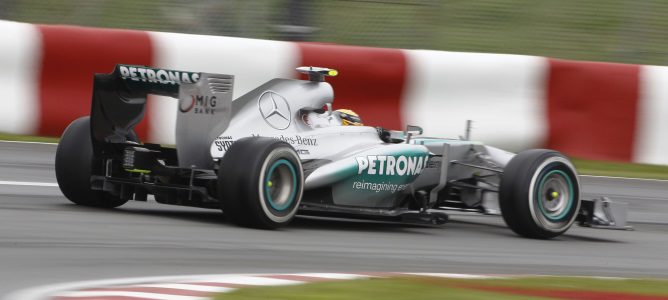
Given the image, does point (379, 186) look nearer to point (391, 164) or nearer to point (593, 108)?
point (391, 164)

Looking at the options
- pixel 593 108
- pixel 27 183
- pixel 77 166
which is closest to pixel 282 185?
pixel 77 166

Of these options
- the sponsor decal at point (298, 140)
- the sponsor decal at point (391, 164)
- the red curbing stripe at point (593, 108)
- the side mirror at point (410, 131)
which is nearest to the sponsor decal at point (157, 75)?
the sponsor decal at point (298, 140)

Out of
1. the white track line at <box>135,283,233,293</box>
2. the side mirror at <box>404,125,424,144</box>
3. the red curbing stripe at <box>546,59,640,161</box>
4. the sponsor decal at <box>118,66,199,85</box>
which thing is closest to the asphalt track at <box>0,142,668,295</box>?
the white track line at <box>135,283,233,293</box>

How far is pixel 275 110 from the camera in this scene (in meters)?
9.11

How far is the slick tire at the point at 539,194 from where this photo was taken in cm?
944

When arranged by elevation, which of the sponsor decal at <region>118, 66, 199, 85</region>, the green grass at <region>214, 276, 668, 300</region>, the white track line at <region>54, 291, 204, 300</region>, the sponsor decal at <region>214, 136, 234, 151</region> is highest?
the sponsor decal at <region>118, 66, 199, 85</region>

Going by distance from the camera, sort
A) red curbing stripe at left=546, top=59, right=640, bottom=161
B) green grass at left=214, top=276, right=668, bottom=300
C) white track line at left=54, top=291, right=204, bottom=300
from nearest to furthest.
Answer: white track line at left=54, top=291, right=204, bottom=300 → green grass at left=214, top=276, right=668, bottom=300 → red curbing stripe at left=546, top=59, right=640, bottom=161

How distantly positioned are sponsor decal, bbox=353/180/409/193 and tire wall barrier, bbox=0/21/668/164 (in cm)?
433

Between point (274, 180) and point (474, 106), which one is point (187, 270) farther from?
point (474, 106)

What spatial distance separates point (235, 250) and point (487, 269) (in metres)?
1.61

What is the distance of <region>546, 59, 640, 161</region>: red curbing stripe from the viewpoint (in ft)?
46.1

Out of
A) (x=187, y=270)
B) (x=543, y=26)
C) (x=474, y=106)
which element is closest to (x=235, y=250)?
(x=187, y=270)

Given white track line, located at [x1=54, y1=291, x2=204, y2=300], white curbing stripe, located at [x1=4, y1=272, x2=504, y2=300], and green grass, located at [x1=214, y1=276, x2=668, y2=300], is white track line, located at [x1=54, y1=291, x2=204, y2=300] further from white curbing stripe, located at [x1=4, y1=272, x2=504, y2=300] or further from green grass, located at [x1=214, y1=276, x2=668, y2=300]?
green grass, located at [x1=214, y1=276, x2=668, y2=300]

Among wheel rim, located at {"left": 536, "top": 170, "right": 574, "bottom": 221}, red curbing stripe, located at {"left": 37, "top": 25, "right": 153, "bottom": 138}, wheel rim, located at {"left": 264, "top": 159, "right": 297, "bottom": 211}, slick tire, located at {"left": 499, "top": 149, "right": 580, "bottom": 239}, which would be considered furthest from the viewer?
red curbing stripe, located at {"left": 37, "top": 25, "right": 153, "bottom": 138}
